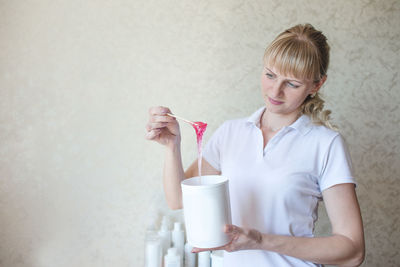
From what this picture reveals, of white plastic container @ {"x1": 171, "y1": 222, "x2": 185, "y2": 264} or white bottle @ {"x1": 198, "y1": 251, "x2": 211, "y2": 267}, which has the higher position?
white plastic container @ {"x1": 171, "y1": 222, "x2": 185, "y2": 264}

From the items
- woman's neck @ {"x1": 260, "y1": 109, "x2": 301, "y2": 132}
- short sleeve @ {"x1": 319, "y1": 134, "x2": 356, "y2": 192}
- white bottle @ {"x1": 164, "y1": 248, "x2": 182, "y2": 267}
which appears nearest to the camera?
short sleeve @ {"x1": 319, "y1": 134, "x2": 356, "y2": 192}

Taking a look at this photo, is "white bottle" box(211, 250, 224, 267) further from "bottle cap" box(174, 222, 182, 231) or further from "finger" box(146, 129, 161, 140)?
"finger" box(146, 129, 161, 140)

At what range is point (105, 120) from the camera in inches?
59.2

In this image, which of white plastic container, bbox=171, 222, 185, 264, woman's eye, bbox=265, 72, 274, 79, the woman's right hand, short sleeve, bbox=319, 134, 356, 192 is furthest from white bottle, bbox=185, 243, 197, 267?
woman's eye, bbox=265, 72, 274, 79

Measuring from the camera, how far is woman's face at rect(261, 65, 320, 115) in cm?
103

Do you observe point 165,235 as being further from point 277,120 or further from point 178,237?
point 277,120

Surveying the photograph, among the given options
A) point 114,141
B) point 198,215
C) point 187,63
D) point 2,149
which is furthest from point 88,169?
point 198,215

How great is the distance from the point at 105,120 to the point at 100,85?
15 centimetres

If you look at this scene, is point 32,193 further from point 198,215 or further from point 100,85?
point 198,215

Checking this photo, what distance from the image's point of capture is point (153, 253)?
4.63 ft

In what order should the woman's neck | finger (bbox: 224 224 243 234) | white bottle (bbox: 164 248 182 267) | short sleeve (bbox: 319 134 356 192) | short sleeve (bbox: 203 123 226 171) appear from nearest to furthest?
1. finger (bbox: 224 224 243 234)
2. short sleeve (bbox: 319 134 356 192)
3. the woman's neck
4. short sleeve (bbox: 203 123 226 171)
5. white bottle (bbox: 164 248 182 267)

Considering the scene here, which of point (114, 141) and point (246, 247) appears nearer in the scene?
point (246, 247)

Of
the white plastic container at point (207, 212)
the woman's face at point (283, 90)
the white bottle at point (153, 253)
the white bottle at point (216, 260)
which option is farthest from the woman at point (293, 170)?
the white bottle at point (153, 253)

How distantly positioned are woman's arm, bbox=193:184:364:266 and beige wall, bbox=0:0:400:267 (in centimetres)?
57
